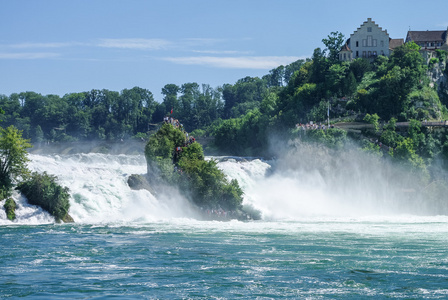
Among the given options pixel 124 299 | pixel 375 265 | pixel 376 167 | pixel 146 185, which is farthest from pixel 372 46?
pixel 124 299

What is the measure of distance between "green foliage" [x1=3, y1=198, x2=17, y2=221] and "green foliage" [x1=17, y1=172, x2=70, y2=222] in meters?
1.48

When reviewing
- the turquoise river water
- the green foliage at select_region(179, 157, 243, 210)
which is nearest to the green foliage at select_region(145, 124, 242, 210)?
the green foliage at select_region(179, 157, 243, 210)

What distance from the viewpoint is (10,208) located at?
47969 mm

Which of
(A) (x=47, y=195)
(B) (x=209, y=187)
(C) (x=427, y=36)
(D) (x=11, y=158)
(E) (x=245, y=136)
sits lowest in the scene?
Result: (B) (x=209, y=187)

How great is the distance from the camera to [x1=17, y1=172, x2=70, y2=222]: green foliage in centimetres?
4916

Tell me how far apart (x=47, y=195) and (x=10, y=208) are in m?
2.49

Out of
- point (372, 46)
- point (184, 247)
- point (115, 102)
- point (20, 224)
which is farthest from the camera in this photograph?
point (115, 102)

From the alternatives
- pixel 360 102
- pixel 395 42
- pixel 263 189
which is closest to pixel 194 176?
pixel 263 189

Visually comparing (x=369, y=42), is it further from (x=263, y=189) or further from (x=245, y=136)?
(x=263, y=189)

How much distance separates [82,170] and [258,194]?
1792 centimetres

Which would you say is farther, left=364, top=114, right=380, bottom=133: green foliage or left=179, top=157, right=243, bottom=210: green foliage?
left=364, top=114, right=380, bottom=133: green foliage

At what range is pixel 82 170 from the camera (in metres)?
58.1

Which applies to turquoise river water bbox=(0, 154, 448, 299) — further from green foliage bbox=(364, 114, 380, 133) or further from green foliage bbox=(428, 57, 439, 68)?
green foliage bbox=(428, 57, 439, 68)

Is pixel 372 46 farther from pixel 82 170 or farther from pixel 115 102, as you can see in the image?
pixel 115 102
